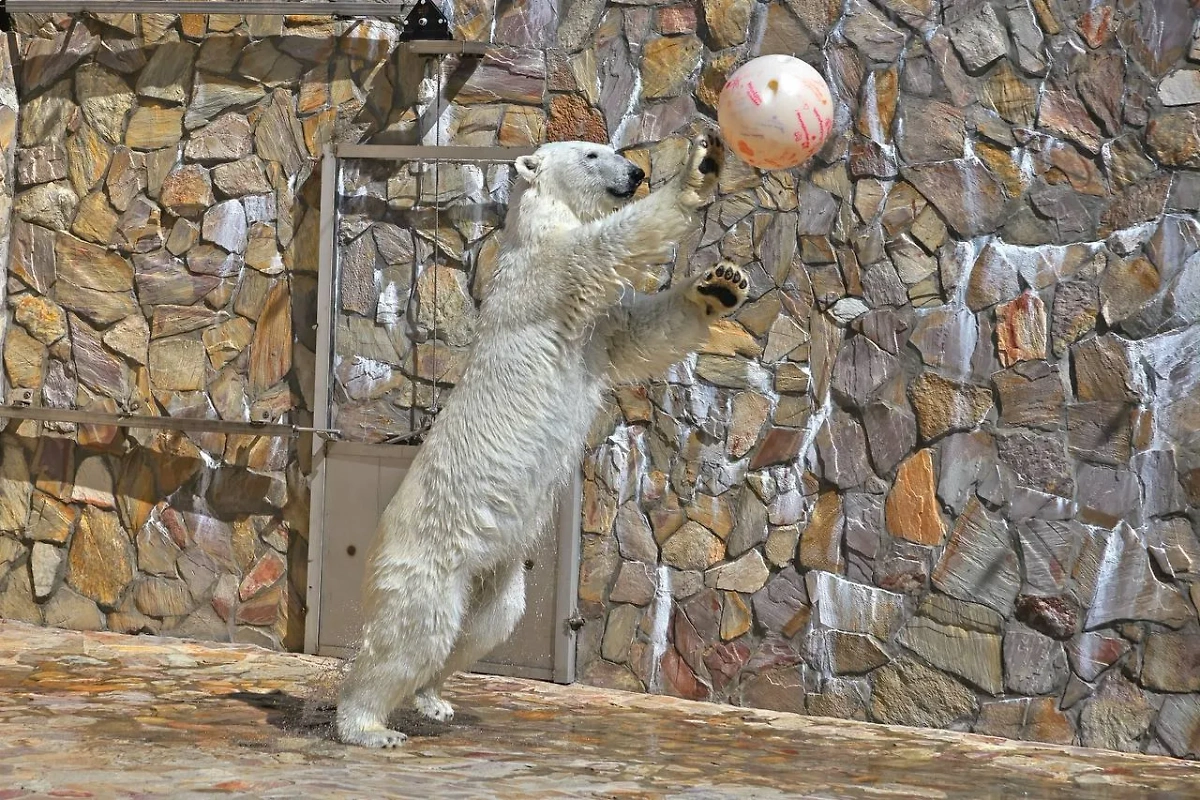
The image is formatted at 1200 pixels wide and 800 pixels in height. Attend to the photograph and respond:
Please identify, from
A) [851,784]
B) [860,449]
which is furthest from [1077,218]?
[851,784]

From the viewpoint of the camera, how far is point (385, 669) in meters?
3.61

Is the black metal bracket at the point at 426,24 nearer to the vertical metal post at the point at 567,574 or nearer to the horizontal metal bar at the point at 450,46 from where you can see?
the horizontal metal bar at the point at 450,46

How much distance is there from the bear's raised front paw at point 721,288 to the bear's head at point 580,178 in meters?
0.47

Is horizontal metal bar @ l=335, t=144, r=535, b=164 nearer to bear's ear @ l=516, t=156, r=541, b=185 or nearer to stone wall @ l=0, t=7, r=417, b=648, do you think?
stone wall @ l=0, t=7, r=417, b=648

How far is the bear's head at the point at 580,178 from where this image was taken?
3.86 metres

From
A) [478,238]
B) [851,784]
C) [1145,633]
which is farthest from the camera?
[478,238]

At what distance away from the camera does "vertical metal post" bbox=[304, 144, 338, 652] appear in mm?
5273

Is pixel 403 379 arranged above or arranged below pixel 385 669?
above

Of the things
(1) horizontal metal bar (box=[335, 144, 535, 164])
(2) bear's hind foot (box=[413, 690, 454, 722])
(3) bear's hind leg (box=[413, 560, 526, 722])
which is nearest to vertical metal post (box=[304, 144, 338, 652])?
(1) horizontal metal bar (box=[335, 144, 535, 164])

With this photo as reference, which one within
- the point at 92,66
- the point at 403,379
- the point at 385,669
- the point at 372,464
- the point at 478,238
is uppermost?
the point at 92,66

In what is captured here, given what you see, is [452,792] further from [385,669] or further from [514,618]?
[514,618]

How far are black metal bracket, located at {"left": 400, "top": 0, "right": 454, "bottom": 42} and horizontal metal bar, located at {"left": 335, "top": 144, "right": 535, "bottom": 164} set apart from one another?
0.43 metres

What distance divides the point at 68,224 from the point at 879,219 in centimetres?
359

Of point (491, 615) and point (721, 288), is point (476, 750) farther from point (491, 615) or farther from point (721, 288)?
point (721, 288)
